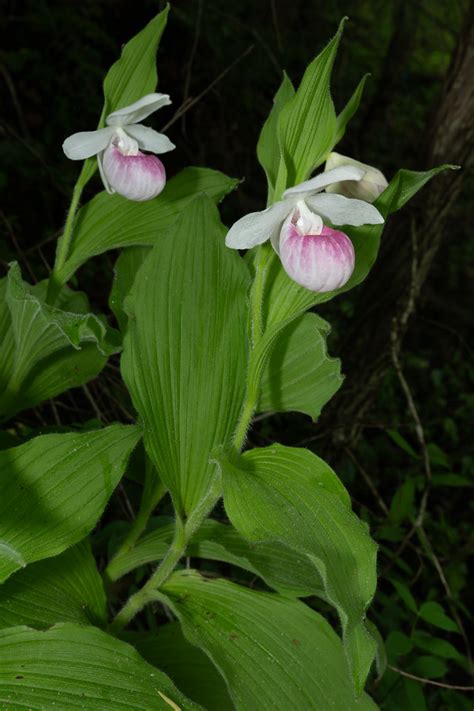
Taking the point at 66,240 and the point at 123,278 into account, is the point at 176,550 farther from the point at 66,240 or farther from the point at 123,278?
the point at 66,240

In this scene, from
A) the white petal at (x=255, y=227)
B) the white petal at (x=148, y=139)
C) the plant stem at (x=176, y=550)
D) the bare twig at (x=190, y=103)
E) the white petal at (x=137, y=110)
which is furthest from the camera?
the bare twig at (x=190, y=103)

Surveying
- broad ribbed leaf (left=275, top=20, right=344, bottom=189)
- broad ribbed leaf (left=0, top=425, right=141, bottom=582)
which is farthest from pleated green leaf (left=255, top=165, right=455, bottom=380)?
broad ribbed leaf (left=0, top=425, right=141, bottom=582)

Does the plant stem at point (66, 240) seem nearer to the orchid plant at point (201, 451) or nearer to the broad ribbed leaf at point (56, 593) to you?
the orchid plant at point (201, 451)

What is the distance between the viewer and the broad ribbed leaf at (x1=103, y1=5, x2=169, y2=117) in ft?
3.94

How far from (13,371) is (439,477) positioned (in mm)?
1340

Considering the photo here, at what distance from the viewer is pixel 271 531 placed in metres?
0.83

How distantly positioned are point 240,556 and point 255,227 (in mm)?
519

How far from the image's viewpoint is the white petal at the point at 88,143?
3.86 feet

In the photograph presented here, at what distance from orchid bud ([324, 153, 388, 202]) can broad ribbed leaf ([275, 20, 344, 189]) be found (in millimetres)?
88

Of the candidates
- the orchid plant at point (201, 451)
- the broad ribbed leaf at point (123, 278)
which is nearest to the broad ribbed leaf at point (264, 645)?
the orchid plant at point (201, 451)

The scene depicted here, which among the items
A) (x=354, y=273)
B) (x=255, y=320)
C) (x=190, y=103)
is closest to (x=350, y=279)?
(x=354, y=273)

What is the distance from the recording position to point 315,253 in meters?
0.85

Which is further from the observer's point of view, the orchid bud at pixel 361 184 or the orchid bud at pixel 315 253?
the orchid bud at pixel 361 184

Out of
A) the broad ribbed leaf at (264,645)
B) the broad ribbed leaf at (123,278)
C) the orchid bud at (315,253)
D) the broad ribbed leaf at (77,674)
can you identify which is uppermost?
the orchid bud at (315,253)
